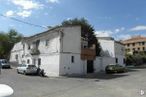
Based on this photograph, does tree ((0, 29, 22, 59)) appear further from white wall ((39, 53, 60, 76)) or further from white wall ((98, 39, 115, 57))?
white wall ((39, 53, 60, 76))

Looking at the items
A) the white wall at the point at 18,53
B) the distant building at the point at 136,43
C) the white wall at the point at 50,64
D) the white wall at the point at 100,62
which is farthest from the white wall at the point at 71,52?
the distant building at the point at 136,43

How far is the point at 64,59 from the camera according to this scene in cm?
3634

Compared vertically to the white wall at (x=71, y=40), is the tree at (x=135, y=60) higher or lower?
lower

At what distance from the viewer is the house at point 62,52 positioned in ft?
119

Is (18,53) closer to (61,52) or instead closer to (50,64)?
(50,64)

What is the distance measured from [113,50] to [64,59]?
2046cm

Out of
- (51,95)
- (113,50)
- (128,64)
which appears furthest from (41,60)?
(128,64)

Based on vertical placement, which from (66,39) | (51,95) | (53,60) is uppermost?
(66,39)

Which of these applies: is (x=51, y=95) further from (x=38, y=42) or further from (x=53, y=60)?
(x=38, y=42)

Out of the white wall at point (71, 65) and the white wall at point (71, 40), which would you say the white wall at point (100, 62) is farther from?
the white wall at point (71, 40)

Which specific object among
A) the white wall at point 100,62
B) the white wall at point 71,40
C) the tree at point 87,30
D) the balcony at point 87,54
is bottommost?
the white wall at point 100,62

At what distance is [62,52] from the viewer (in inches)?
1428

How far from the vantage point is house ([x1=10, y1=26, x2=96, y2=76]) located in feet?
119

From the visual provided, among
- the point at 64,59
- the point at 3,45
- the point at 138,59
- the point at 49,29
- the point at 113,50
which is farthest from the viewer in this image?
the point at 138,59
